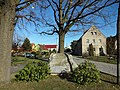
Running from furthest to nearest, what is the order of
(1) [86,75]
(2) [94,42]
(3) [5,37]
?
(2) [94,42] < (1) [86,75] < (3) [5,37]

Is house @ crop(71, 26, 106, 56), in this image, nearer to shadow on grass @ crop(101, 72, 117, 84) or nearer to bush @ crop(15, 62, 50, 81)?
shadow on grass @ crop(101, 72, 117, 84)

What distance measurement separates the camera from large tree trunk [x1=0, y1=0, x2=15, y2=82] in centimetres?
830

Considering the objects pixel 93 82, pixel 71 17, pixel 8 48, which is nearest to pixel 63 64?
pixel 71 17

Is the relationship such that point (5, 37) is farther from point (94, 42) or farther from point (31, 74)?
point (94, 42)

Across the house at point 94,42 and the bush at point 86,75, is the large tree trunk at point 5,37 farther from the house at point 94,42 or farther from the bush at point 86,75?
the house at point 94,42

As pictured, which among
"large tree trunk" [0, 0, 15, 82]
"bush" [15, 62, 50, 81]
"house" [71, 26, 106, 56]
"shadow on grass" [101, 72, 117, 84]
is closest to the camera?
"large tree trunk" [0, 0, 15, 82]

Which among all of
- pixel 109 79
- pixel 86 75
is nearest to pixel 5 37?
pixel 86 75

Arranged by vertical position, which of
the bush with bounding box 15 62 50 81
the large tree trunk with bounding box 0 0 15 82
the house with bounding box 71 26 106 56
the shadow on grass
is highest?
the house with bounding box 71 26 106 56

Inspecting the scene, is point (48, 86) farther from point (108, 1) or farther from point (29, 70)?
point (108, 1)

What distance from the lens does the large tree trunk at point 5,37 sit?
830 cm

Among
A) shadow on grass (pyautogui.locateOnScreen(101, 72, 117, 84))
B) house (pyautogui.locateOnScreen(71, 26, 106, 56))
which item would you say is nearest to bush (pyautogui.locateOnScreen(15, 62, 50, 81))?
shadow on grass (pyautogui.locateOnScreen(101, 72, 117, 84))

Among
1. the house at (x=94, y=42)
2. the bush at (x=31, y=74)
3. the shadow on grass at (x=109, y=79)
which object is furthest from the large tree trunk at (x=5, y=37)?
the house at (x=94, y=42)

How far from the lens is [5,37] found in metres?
8.41

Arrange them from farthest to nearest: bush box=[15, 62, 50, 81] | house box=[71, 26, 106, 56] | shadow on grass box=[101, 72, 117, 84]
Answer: house box=[71, 26, 106, 56], shadow on grass box=[101, 72, 117, 84], bush box=[15, 62, 50, 81]
